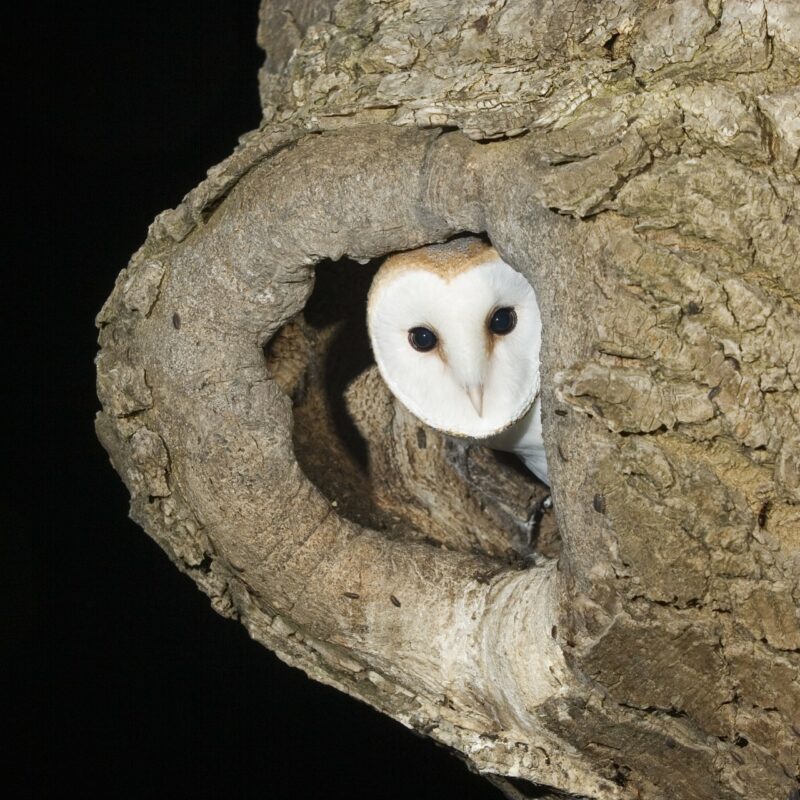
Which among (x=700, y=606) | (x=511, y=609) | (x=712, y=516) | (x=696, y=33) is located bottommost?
(x=511, y=609)

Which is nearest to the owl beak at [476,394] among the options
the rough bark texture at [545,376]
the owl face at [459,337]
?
the owl face at [459,337]

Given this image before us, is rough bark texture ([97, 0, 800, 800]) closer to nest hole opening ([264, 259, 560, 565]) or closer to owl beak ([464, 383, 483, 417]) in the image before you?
nest hole opening ([264, 259, 560, 565])

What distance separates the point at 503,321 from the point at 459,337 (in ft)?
0.27

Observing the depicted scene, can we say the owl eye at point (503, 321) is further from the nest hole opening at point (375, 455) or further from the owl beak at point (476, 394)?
the nest hole opening at point (375, 455)

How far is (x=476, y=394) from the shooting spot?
2.16 m

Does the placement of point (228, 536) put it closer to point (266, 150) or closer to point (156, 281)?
point (156, 281)

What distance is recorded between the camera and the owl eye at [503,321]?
2.10 m

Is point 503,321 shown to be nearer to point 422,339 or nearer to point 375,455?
point 422,339

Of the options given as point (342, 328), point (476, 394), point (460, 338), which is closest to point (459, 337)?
point (460, 338)

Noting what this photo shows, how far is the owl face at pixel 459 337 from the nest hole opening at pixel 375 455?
18cm

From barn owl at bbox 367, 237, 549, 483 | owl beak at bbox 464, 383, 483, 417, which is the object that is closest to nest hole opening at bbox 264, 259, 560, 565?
barn owl at bbox 367, 237, 549, 483

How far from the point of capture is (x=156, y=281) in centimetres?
203

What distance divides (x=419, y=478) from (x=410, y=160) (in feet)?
2.73

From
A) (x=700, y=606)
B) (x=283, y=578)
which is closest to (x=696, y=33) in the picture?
(x=700, y=606)
